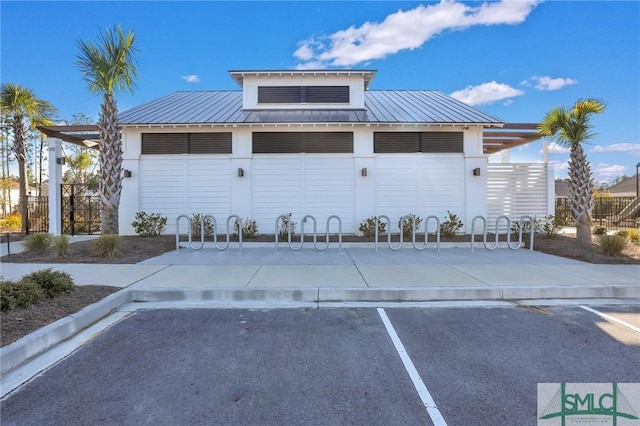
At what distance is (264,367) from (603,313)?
17.2ft

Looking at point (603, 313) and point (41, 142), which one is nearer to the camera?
point (603, 313)

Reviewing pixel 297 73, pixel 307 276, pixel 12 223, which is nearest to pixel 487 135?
pixel 297 73

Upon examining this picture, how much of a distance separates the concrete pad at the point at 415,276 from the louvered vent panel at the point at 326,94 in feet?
28.2

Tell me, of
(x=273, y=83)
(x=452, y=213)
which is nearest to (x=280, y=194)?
(x=273, y=83)

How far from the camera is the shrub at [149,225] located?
38.4ft

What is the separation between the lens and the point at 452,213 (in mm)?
12375

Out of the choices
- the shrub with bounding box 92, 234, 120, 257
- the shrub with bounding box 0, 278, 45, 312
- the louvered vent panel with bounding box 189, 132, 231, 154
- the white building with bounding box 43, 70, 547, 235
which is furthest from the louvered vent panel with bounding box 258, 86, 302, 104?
the shrub with bounding box 0, 278, 45, 312

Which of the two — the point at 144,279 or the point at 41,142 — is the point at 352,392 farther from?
the point at 41,142

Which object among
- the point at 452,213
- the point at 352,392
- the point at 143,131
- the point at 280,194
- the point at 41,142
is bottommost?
the point at 352,392

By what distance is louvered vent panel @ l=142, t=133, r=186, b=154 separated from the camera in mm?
12391

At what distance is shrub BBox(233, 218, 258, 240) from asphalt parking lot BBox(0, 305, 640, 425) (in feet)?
21.6

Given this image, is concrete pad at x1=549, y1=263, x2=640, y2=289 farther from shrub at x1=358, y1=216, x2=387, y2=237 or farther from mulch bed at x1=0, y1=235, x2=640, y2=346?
shrub at x1=358, y1=216, x2=387, y2=237

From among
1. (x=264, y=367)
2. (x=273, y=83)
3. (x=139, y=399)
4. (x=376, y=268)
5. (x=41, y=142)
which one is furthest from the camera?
(x=41, y=142)

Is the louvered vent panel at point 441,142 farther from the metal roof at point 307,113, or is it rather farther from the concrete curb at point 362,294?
the concrete curb at point 362,294
